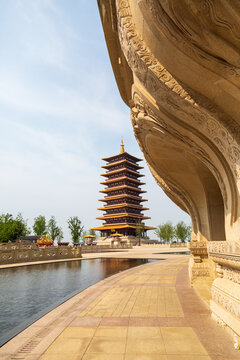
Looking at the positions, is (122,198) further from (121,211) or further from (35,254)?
(35,254)

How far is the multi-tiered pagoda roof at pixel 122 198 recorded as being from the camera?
53.6 meters

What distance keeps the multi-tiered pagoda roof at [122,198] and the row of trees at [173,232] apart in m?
14.3

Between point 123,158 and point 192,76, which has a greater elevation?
point 123,158

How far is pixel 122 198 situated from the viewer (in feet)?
184

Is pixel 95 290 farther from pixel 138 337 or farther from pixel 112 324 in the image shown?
pixel 138 337

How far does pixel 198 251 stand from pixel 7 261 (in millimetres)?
15994

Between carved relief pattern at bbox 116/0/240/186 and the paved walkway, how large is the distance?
266 centimetres

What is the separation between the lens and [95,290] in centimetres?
748

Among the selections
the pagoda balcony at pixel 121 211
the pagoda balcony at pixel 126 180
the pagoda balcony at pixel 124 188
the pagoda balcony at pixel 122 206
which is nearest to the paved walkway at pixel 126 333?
the pagoda balcony at pixel 122 206

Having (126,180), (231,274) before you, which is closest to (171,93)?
(231,274)

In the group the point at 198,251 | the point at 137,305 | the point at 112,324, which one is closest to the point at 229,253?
the point at 112,324

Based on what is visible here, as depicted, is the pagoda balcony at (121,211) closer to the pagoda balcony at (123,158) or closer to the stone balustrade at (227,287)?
the pagoda balcony at (123,158)

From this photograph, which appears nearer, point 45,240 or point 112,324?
point 112,324

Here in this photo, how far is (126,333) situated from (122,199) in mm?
52220
